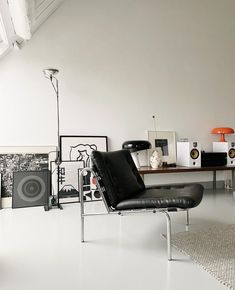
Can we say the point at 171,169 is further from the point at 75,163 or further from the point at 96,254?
the point at 96,254

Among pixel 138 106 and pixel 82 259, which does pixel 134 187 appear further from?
pixel 138 106

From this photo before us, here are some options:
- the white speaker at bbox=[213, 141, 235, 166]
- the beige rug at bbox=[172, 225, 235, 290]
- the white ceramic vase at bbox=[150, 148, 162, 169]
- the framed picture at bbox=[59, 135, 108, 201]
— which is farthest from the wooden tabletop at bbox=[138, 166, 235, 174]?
the beige rug at bbox=[172, 225, 235, 290]

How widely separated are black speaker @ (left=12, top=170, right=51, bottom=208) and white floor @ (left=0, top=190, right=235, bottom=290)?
1.23ft

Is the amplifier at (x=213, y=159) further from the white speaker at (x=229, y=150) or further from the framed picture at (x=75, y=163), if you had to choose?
the framed picture at (x=75, y=163)

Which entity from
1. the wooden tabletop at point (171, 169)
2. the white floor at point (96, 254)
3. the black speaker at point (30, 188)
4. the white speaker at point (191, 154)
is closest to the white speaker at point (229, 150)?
the wooden tabletop at point (171, 169)

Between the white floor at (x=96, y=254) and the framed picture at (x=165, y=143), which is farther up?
the framed picture at (x=165, y=143)

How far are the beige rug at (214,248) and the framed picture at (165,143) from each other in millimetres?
1845

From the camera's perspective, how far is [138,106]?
422 centimetres

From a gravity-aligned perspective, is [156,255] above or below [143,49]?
below

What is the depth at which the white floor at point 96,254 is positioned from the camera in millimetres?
1604

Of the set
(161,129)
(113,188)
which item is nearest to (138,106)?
(161,129)

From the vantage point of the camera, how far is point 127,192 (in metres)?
2.34

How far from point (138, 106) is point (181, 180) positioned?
148 centimetres

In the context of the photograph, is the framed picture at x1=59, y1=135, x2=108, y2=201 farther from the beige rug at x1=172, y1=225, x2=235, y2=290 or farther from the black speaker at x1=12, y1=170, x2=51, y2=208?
the beige rug at x1=172, y1=225, x2=235, y2=290
